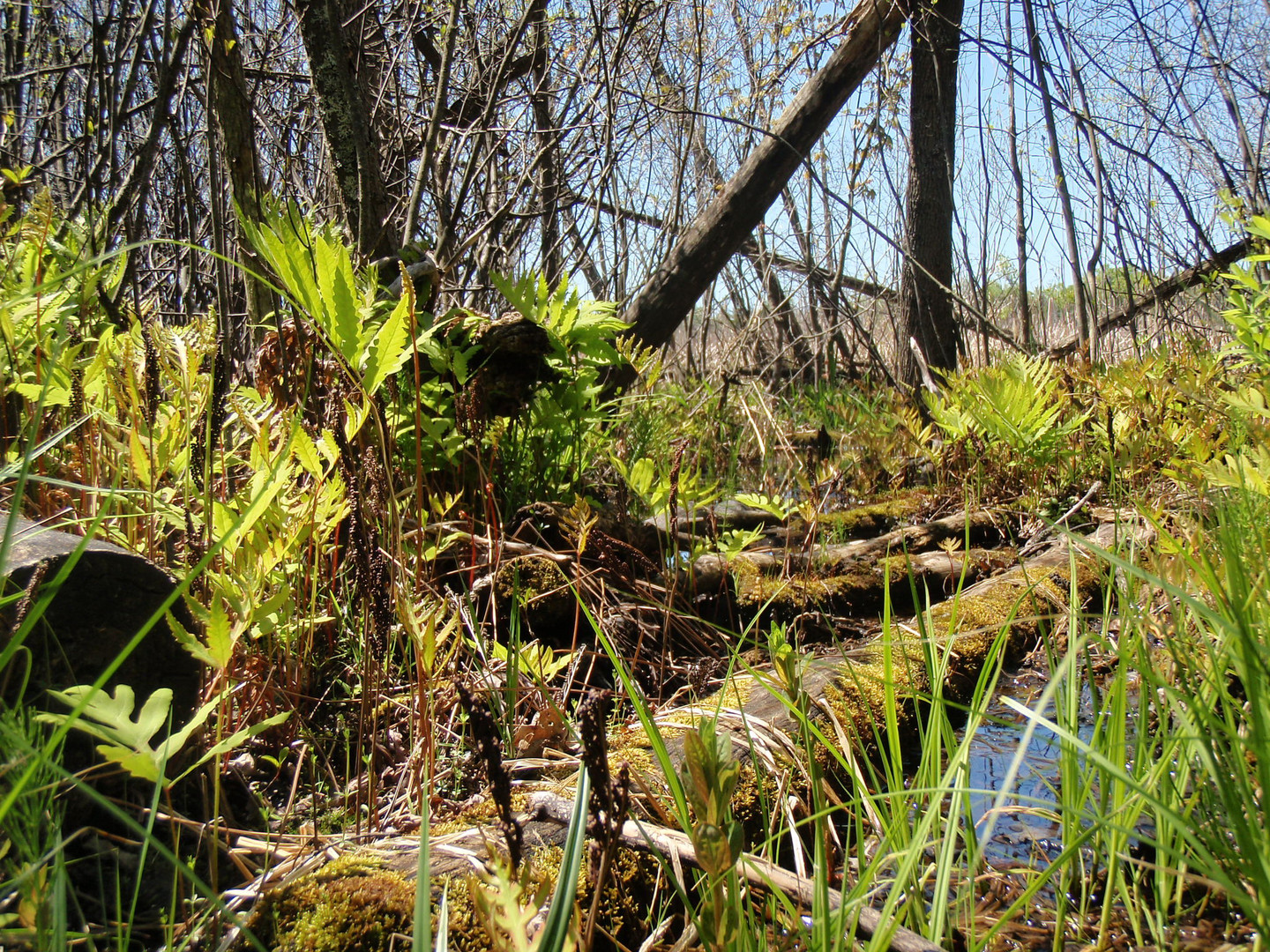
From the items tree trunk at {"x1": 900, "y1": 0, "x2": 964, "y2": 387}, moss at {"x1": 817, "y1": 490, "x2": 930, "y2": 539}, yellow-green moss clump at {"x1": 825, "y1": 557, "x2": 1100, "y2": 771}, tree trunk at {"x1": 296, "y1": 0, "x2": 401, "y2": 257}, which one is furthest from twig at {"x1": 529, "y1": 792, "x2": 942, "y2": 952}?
tree trunk at {"x1": 900, "y1": 0, "x2": 964, "y2": 387}

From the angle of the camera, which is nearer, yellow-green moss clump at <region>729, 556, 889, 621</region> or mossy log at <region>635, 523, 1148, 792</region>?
mossy log at <region>635, 523, 1148, 792</region>

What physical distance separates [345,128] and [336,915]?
2.90 metres

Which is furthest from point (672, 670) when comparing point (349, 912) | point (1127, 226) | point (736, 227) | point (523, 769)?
point (1127, 226)

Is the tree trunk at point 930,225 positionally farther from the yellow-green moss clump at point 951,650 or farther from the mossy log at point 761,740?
the mossy log at point 761,740

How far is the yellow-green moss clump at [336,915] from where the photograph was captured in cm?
85

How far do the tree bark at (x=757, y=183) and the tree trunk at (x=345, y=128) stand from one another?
2.02 m

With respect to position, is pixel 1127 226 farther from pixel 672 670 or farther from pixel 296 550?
pixel 296 550

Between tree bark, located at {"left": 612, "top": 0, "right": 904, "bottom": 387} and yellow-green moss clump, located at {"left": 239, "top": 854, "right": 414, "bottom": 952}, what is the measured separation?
406cm

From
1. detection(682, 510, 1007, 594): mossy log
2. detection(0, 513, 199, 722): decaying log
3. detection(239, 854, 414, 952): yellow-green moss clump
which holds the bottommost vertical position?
detection(239, 854, 414, 952): yellow-green moss clump

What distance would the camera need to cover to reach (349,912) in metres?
0.88

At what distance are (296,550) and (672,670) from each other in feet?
3.14

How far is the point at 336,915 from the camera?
873mm

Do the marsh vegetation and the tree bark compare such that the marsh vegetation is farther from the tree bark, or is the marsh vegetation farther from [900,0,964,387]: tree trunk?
[900,0,964,387]: tree trunk

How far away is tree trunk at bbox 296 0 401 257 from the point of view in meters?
2.95
